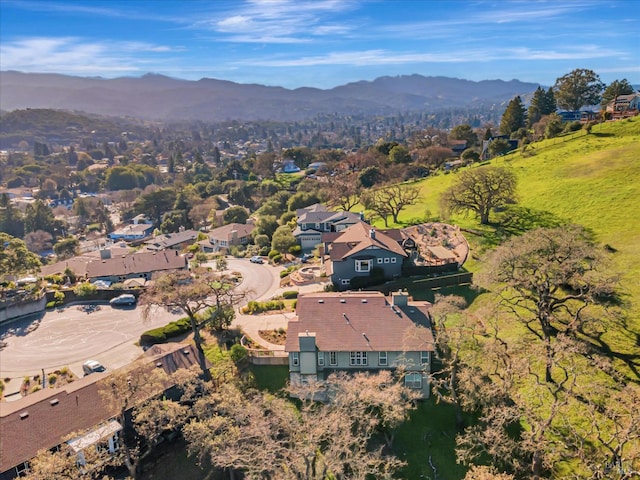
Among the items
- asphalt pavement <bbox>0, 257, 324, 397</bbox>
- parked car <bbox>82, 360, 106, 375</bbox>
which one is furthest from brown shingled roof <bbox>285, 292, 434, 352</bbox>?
parked car <bbox>82, 360, 106, 375</bbox>

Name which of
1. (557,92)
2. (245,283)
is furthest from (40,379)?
(557,92)

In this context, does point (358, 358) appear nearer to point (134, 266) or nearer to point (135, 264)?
point (134, 266)

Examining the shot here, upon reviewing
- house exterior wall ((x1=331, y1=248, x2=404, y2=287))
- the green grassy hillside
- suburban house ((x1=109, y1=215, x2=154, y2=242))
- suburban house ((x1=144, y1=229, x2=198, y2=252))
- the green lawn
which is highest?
the green grassy hillside

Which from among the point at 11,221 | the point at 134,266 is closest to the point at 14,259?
the point at 134,266

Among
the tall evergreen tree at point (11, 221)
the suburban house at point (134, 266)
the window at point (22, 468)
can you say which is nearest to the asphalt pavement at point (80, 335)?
the suburban house at point (134, 266)

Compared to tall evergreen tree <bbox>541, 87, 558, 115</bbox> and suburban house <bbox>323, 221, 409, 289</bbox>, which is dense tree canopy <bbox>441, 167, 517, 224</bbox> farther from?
tall evergreen tree <bbox>541, 87, 558, 115</bbox>

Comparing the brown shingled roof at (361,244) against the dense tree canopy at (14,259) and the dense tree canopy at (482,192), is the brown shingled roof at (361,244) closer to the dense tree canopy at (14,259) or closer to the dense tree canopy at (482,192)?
the dense tree canopy at (482,192)
